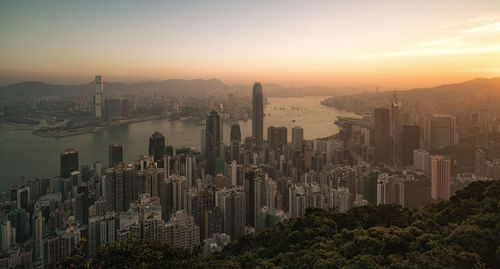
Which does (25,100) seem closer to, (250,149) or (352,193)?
(352,193)

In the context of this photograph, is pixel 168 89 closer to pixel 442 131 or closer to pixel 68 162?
pixel 68 162

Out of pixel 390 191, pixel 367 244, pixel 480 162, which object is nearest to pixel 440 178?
pixel 390 191

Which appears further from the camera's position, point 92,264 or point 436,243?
point 436,243

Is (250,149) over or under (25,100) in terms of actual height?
under

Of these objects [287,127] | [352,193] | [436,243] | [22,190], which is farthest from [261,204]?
[287,127]

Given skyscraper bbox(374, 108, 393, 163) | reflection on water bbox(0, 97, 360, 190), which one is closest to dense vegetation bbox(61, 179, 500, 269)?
reflection on water bbox(0, 97, 360, 190)

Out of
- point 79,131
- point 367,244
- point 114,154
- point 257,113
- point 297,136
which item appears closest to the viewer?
point 367,244

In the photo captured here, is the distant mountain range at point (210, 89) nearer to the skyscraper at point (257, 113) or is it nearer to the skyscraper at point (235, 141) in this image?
the skyscraper at point (257, 113)
